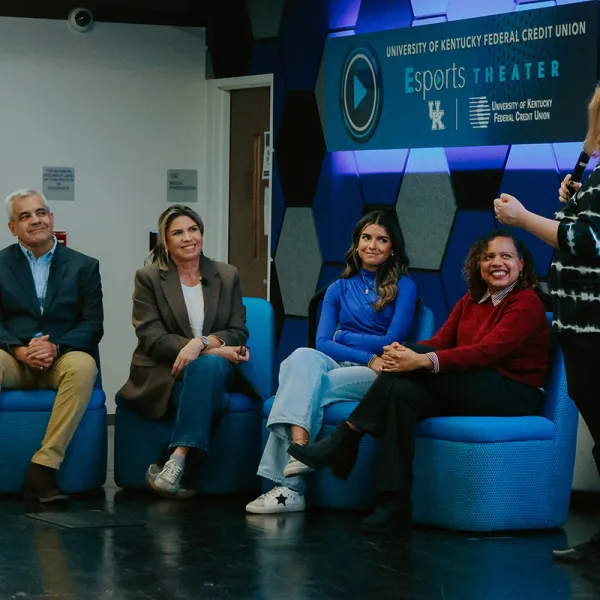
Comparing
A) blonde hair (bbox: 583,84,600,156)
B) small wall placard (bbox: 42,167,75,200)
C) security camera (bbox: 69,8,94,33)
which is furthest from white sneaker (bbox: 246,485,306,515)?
security camera (bbox: 69,8,94,33)

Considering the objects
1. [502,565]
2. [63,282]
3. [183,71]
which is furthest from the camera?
[183,71]

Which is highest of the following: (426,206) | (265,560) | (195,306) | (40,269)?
(426,206)

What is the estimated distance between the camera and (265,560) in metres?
4.18

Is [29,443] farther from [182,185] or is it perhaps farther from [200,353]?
[182,185]

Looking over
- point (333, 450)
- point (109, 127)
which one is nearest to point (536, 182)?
point (333, 450)

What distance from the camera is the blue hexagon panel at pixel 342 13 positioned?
682 cm

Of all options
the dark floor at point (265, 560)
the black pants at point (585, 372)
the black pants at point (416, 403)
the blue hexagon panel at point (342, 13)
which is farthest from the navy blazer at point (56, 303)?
the black pants at point (585, 372)

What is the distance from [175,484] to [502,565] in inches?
59.4

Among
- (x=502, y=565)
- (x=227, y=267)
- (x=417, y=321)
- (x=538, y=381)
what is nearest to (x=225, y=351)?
(x=227, y=267)

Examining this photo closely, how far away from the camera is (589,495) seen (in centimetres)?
547

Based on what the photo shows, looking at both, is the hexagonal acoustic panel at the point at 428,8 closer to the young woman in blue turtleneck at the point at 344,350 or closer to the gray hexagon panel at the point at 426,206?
the gray hexagon panel at the point at 426,206

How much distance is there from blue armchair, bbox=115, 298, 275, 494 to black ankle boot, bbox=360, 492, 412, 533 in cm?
90

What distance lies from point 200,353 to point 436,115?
1.68 metres

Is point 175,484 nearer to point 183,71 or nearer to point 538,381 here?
point 538,381
